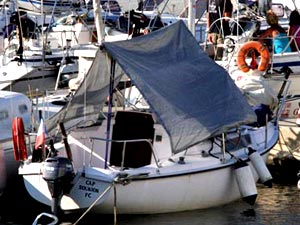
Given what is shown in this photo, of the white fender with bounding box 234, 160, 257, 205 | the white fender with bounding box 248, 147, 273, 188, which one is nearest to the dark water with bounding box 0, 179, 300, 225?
the white fender with bounding box 234, 160, 257, 205

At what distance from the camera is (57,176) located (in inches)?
576

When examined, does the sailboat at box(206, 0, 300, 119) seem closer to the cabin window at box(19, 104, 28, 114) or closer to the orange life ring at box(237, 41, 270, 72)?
the orange life ring at box(237, 41, 270, 72)

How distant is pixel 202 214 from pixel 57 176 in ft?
8.61

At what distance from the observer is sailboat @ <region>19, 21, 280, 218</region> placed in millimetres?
14742

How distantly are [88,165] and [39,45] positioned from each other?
39.7 ft

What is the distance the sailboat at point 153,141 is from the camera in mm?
14742

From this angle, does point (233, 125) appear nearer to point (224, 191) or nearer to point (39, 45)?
point (224, 191)

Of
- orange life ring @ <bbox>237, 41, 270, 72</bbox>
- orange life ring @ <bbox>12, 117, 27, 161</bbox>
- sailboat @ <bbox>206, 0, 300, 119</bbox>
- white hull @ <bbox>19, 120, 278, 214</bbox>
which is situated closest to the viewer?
white hull @ <bbox>19, 120, 278, 214</bbox>

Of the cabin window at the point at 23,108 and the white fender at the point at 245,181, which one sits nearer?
the white fender at the point at 245,181

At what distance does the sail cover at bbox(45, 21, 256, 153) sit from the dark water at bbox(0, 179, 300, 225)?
5.07ft

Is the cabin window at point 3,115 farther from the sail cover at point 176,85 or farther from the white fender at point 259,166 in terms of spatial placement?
the white fender at point 259,166

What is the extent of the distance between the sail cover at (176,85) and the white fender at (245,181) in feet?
2.57

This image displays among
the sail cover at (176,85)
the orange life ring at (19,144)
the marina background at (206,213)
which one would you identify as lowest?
the marina background at (206,213)

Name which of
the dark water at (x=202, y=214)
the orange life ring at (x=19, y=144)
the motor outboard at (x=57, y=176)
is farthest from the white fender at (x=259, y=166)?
the orange life ring at (x=19, y=144)
